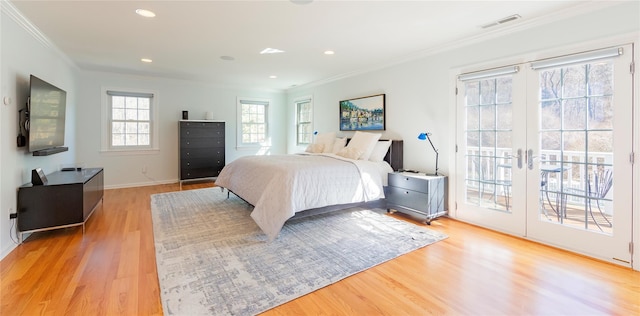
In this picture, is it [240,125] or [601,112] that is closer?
[601,112]

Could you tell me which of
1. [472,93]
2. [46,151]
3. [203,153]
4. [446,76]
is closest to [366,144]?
[446,76]

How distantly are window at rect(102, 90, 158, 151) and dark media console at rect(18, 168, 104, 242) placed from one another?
9.08 feet

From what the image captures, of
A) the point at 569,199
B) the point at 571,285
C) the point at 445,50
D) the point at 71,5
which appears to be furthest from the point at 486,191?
the point at 71,5

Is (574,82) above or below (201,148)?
above

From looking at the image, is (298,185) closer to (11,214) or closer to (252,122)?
(11,214)

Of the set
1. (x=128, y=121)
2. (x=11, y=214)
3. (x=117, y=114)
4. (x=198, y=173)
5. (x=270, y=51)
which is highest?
(x=270, y=51)

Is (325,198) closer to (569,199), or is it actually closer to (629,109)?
(569,199)

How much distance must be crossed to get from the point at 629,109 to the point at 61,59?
6747 mm

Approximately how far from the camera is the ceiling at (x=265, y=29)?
8.86 ft

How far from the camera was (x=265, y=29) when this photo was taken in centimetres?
329

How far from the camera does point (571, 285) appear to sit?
214 centimetres

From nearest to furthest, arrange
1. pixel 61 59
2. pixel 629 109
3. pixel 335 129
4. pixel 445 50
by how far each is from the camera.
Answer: pixel 629 109 < pixel 445 50 < pixel 61 59 < pixel 335 129

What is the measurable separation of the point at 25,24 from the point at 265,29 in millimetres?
2460

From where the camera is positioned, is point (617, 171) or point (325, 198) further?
point (325, 198)
